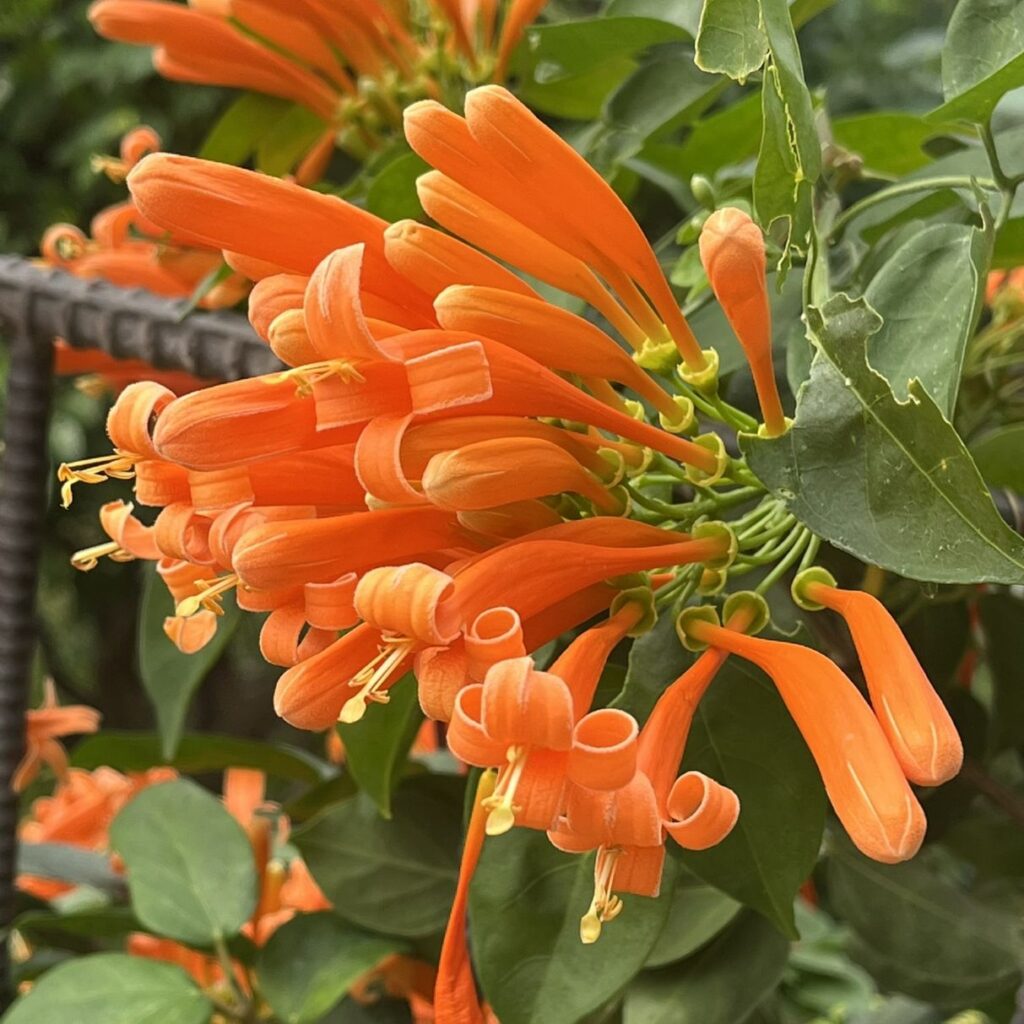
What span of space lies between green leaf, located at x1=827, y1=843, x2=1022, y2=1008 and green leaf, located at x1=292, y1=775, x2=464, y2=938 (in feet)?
0.42

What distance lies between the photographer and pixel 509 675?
0.55 ft

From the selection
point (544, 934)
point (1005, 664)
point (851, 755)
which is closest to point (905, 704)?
point (851, 755)

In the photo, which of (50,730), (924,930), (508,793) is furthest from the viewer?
(50,730)

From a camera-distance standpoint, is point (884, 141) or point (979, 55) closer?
point (979, 55)

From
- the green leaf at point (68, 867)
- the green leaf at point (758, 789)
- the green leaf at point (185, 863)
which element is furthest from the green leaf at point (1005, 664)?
the green leaf at point (68, 867)

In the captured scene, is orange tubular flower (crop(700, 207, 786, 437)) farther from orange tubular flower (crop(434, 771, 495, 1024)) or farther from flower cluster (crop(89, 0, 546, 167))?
flower cluster (crop(89, 0, 546, 167))

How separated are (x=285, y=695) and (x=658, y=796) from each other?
0.07 metres

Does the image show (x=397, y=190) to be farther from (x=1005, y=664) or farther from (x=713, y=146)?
(x=1005, y=664)

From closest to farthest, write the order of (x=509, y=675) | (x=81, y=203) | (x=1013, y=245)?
(x=509, y=675)
(x=1013, y=245)
(x=81, y=203)

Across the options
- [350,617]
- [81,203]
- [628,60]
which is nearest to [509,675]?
[350,617]

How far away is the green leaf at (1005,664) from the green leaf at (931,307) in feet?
0.56

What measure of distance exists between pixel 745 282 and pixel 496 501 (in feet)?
0.19

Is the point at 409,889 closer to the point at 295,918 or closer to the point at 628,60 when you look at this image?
the point at 295,918

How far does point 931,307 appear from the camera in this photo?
8.9 inches
